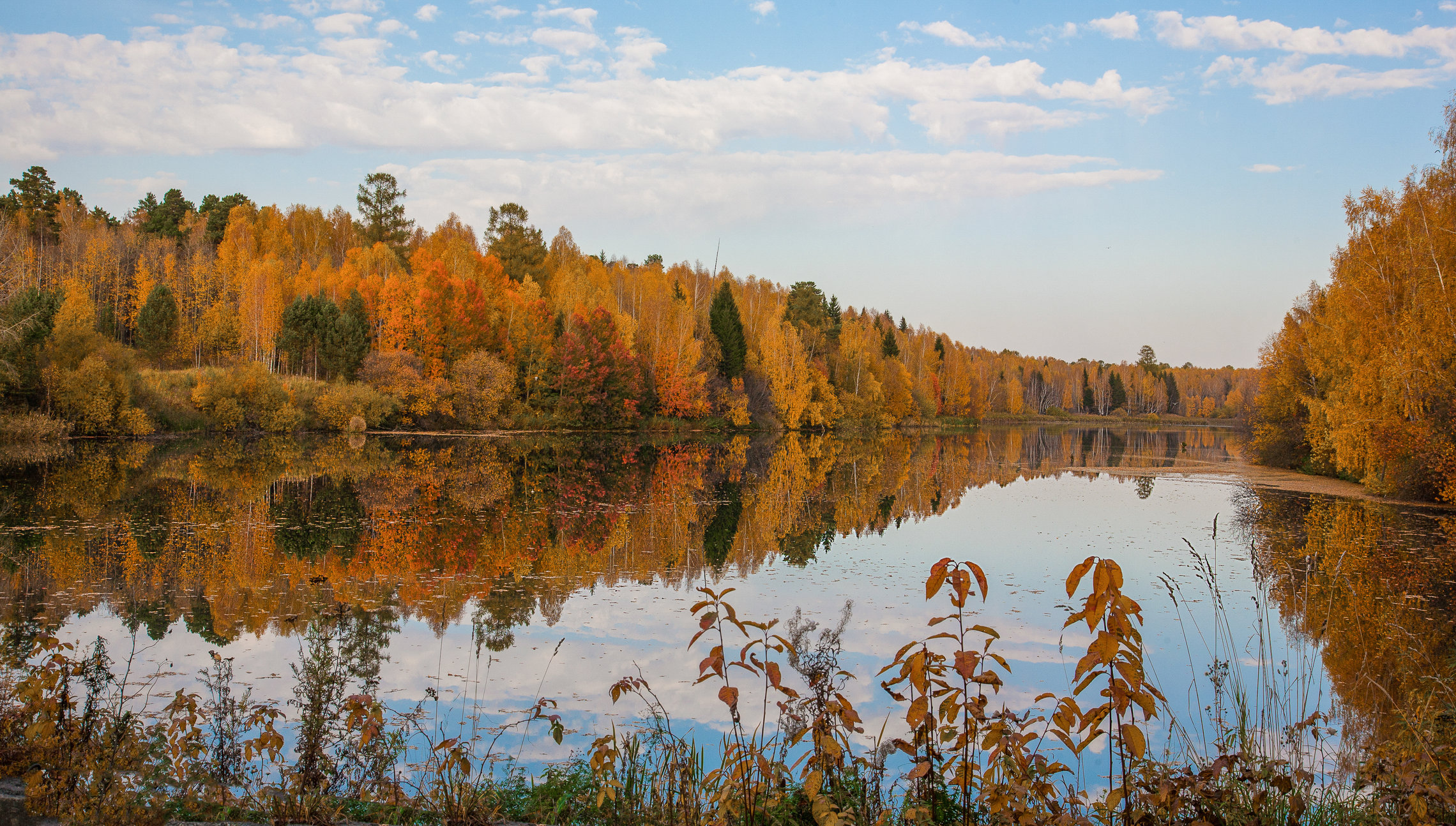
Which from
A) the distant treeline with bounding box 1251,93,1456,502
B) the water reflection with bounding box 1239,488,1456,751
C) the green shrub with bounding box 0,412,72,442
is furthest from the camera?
the green shrub with bounding box 0,412,72,442

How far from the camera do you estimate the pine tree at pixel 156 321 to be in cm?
5009

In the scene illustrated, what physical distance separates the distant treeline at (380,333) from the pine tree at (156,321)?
4.4 inches

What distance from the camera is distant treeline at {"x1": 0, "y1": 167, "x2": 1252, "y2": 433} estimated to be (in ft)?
118

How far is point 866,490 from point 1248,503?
920 cm

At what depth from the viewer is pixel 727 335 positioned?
59594mm

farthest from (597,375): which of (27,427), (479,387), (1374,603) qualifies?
(1374,603)

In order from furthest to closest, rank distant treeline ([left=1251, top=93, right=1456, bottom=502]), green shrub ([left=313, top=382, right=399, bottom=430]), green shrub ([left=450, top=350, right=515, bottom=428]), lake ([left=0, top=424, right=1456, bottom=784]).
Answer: green shrub ([left=450, top=350, right=515, bottom=428]), green shrub ([left=313, top=382, right=399, bottom=430]), distant treeline ([left=1251, top=93, right=1456, bottom=502]), lake ([left=0, top=424, right=1456, bottom=784])

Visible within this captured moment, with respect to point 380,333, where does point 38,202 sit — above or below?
above

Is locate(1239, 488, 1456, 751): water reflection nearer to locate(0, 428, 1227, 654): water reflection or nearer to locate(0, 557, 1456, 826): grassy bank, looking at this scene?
locate(0, 557, 1456, 826): grassy bank

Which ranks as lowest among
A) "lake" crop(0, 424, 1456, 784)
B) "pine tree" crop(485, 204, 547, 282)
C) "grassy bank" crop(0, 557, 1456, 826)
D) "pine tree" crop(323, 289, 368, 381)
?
"lake" crop(0, 424, 1456, 784)

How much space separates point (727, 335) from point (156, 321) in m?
36.1

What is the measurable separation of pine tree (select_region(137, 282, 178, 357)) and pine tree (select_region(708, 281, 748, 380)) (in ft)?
113

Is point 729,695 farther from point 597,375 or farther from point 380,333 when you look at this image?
point 380,333

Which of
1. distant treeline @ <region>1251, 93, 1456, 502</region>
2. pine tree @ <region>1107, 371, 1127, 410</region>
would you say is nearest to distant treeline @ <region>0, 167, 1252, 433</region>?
distant treeline @ <region>1251, 93, 1456, 502</region>
